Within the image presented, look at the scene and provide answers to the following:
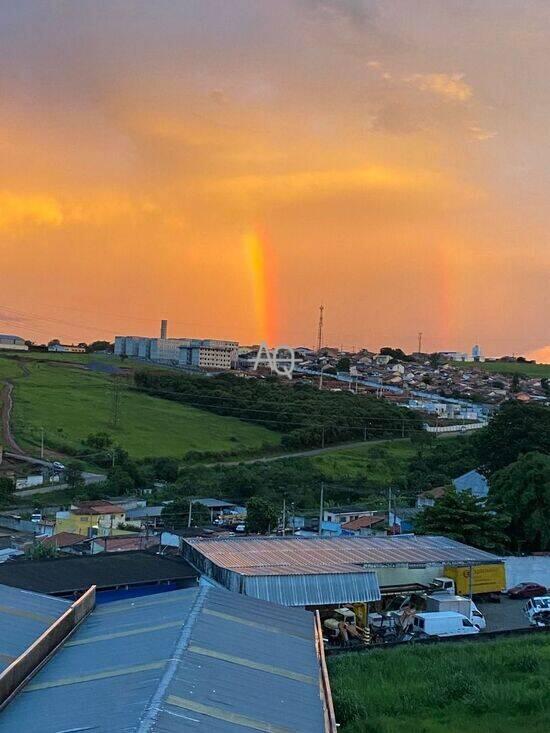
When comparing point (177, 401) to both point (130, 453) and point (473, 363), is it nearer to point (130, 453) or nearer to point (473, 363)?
point (130, 453)

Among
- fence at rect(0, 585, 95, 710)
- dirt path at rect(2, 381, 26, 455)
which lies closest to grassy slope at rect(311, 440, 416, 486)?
dirt path at rect(2, 381, 26, 455)

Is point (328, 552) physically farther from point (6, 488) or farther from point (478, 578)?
point (6, 488)

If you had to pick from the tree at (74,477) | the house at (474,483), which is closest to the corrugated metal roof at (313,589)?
the house at (474,483)

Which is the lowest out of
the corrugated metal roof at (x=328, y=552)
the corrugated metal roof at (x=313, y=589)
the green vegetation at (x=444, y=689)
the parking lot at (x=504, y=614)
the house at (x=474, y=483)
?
the green vegetation at (x=444, y=689)

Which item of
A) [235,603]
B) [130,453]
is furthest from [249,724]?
[130,453]

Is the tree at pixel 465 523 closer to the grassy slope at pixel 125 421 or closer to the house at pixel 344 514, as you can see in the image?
the house at pixel 344 514

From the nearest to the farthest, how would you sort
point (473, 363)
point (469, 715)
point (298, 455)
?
point (469, 715)
point (298, 455)
point (473, 363)
